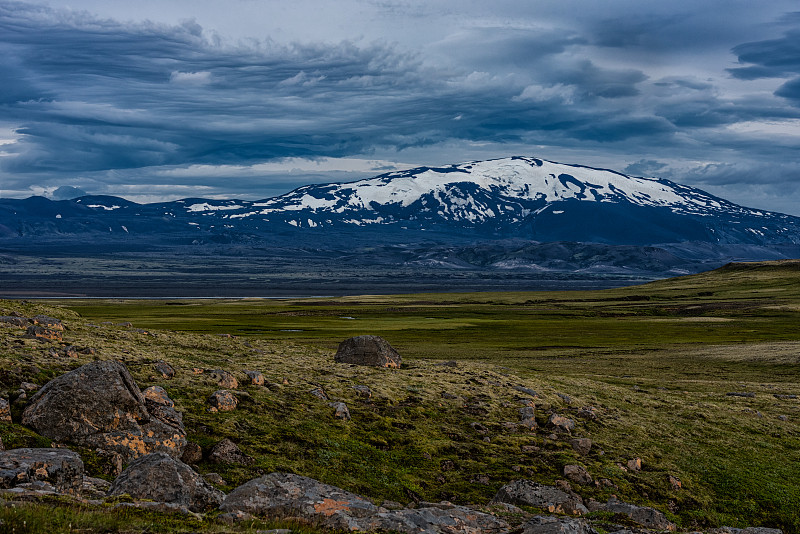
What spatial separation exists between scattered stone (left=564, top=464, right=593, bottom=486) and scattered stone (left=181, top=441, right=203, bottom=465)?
14.8 meters

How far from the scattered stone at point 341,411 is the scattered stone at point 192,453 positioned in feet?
25.9

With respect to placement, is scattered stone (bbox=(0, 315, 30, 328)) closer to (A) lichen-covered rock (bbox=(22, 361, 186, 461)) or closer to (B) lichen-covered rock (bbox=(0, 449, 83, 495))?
(A) lichen-covered rock (bbox=(22, 361, 186, 461))

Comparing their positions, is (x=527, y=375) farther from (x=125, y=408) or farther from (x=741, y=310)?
(x=741, y=310)

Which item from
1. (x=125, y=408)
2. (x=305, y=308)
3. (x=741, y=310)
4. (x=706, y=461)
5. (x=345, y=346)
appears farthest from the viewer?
(x=305, y=308)

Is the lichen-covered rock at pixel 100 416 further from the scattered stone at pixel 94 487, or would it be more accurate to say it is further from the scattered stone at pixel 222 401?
the scattered stone at pixel 222 401

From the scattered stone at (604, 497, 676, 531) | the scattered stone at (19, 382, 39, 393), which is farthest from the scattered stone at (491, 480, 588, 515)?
the scattered stone at (19, 382, 39, 393)

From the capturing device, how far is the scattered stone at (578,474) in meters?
27.2

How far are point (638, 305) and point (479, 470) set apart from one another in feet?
541

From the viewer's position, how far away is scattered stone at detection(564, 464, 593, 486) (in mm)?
27234

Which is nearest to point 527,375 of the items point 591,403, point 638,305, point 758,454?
point 591,403

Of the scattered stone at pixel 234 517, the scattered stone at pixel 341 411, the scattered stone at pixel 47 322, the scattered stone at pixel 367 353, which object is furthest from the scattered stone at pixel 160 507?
the scattered stone at pixel 367 353

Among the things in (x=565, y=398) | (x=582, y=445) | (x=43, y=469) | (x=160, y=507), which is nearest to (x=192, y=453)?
(x=43, y=469)

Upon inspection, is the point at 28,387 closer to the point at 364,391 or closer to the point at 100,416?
the point at 100,416

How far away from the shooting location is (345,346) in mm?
46562
